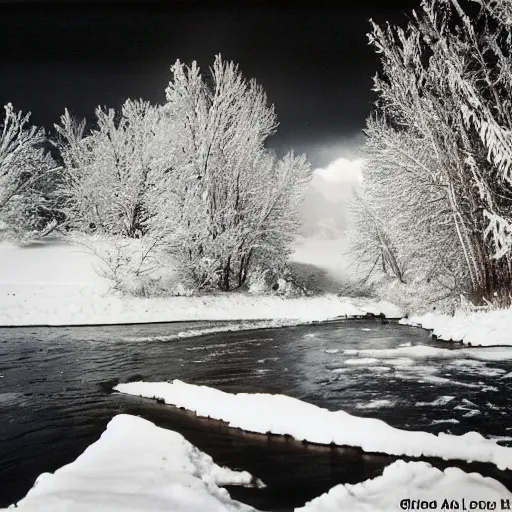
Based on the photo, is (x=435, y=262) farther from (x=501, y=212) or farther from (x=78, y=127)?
(x=78, y=127)

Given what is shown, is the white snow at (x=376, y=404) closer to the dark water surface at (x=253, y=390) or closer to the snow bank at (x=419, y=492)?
the dark water surface at (x=253, y=390)

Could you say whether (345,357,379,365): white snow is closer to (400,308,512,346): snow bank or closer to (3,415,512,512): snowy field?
(400,308,512,346): snow bank

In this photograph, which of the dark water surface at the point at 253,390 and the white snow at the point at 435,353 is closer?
the dark water surface at the point at 253,390

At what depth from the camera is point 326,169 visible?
7512 mm

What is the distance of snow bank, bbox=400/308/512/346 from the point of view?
5.94 m

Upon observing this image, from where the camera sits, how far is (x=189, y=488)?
2.49 m

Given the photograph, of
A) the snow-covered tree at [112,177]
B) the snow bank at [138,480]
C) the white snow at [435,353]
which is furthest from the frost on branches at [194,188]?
the snow bank at [138,480]

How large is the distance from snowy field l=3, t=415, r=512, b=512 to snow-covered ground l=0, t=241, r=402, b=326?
5.67 metres

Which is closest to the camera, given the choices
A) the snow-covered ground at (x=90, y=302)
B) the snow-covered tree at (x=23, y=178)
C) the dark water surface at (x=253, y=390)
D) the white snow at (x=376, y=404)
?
the dark water surface at (x=253, y=390)

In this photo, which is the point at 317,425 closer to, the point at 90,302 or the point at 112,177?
the point at 90,302

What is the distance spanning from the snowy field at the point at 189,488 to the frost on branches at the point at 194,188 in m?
8.32

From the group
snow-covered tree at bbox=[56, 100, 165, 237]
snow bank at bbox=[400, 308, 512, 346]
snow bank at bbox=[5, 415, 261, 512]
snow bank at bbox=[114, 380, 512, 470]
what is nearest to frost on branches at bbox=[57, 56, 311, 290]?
snow-covered tree at bbox=[56, 100, 165, 237]

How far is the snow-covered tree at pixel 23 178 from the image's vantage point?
794 centimetres

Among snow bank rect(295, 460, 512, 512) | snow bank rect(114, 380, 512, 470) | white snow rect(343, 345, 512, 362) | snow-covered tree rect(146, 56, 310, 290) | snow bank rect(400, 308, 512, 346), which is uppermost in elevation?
snow-covered tree rect(146, 56, 310, 290)
